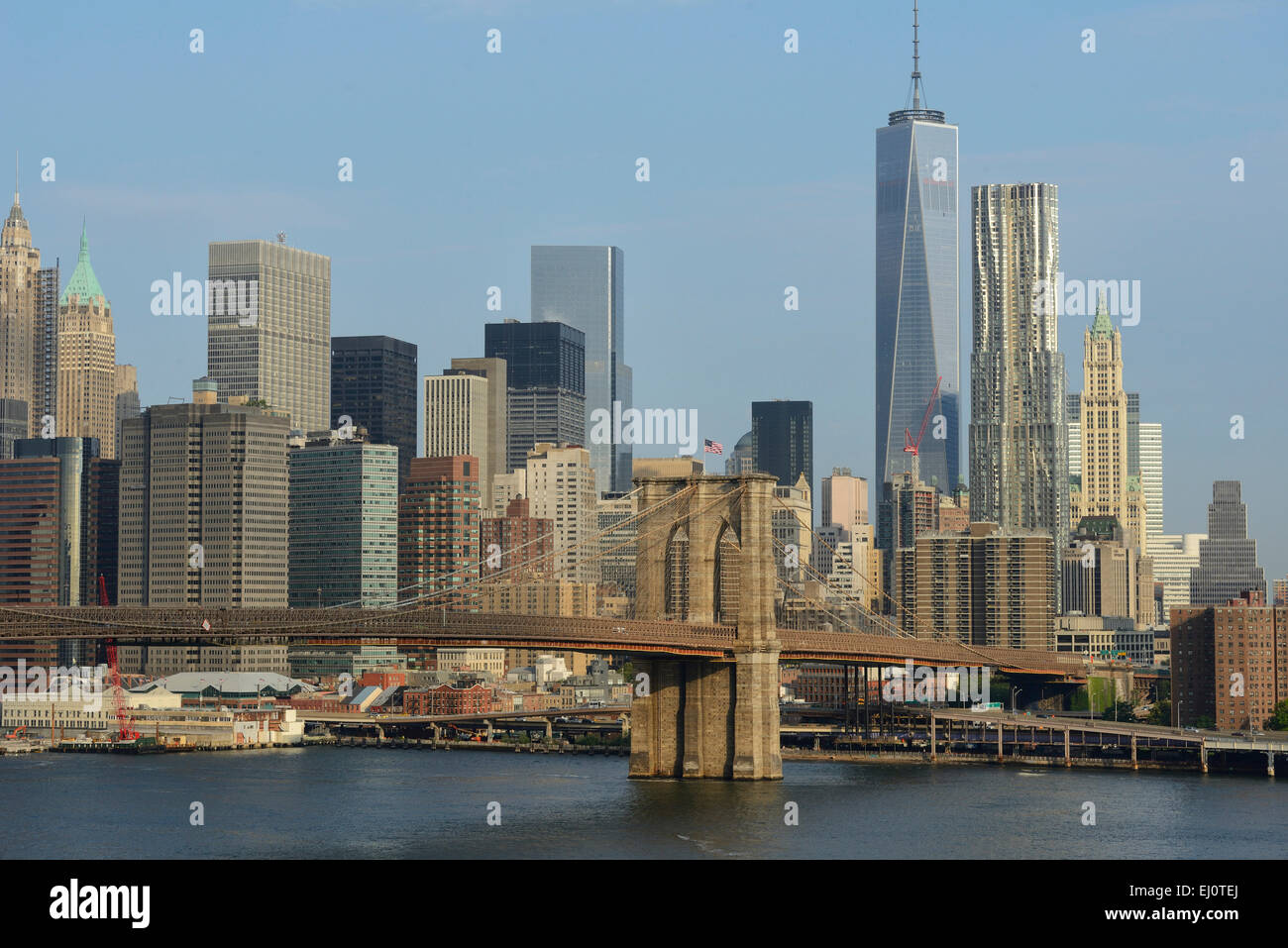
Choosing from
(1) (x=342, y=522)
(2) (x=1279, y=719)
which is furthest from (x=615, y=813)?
(1) (x=342, y=522)

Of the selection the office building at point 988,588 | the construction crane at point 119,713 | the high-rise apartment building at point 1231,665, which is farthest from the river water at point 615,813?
the office building at point 988,588

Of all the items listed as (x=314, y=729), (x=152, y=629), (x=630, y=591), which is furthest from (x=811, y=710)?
(x=152, y=629)

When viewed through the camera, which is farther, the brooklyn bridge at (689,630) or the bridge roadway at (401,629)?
the brooklyn bridge at (689,630)

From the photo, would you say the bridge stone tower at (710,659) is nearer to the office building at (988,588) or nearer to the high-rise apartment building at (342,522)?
the office building at (988,588)

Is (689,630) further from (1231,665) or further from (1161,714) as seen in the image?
(1161,714)
